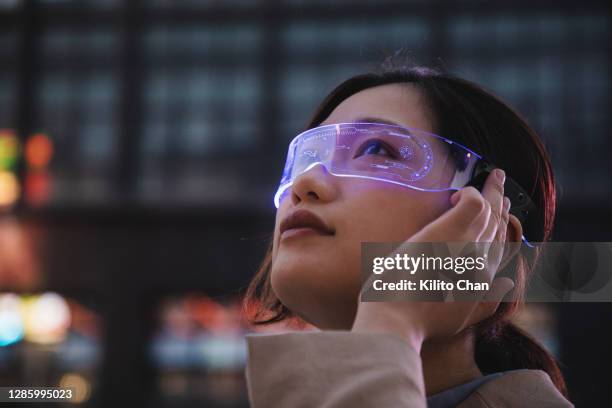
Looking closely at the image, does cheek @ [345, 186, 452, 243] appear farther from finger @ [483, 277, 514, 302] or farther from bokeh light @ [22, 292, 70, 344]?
bokeh light @ [22, 292, 70, 344]

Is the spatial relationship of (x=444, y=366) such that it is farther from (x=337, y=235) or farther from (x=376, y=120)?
(x=376, y=120)

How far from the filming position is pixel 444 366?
1781 millimetres

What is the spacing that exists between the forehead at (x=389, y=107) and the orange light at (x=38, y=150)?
81.5 feet

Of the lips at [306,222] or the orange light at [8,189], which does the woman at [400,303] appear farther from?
the orange light at [8,189]

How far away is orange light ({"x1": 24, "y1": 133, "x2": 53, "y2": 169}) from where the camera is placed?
2523cm

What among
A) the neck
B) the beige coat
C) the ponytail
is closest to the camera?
the beige coat

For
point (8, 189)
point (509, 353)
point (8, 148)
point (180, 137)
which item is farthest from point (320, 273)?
point (8, 148)

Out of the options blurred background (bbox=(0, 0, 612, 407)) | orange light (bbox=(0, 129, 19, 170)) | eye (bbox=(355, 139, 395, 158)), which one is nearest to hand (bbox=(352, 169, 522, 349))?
eye (bbox=(355, 139, 395, 158))

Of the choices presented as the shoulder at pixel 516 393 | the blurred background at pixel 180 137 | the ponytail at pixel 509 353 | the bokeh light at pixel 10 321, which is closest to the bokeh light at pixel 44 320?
the blurred background at pixel 180 137

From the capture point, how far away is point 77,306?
81.2 ft

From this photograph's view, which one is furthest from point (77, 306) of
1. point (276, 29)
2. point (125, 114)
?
point (276, 29)

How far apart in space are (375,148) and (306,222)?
11.3 inches

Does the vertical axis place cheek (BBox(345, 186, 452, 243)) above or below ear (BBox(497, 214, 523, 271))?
above

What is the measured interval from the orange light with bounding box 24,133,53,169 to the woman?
80.4 ft
